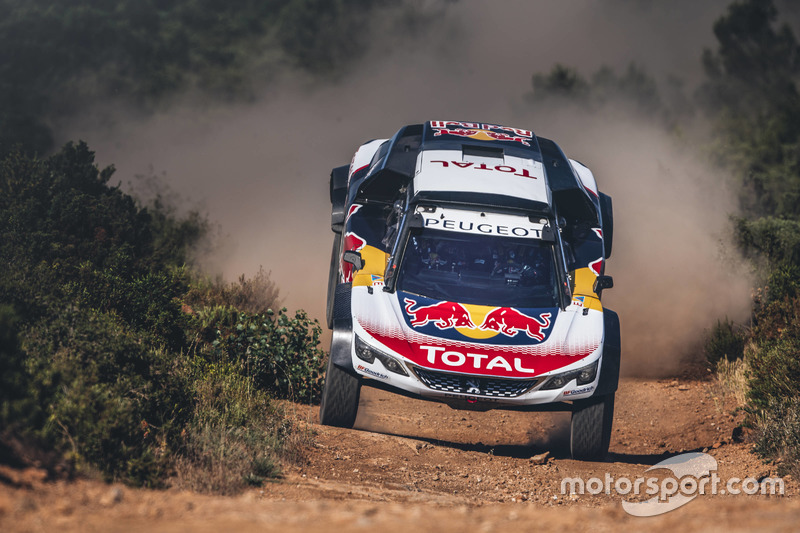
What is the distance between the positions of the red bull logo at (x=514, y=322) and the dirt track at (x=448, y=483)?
3.76 feet

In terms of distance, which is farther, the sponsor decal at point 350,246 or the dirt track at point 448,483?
the sponsor decal at point 350,246

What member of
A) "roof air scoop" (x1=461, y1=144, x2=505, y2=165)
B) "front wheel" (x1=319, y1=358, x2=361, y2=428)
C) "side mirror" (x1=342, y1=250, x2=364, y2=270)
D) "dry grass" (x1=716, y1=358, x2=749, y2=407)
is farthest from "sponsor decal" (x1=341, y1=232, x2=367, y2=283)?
"dry grass" (x1=716, y1=358, x2=749, y2=407)

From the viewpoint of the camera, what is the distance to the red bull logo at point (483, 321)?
6.55 metres

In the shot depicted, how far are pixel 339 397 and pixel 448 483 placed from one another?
3.83ft

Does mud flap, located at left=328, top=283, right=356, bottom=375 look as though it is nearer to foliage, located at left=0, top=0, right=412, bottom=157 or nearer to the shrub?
the shrub

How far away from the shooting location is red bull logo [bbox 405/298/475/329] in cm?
656

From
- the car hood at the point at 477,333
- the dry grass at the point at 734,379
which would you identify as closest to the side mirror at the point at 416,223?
the car hood at the point at 477,333

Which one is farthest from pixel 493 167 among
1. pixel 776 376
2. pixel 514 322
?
pixel 776 376

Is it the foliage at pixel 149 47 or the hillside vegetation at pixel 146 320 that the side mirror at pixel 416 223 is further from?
the foliage at pixel 149 47

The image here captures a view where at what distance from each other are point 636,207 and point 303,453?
38.0 ft

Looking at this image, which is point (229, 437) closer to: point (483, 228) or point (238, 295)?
point (483, 228)

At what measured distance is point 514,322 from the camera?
6652mm

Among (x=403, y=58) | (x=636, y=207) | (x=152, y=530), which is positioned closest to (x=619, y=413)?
(x=152, y=530)

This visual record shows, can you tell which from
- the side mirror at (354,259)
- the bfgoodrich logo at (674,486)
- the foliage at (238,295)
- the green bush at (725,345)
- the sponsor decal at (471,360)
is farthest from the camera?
the green bush at (725,345)
